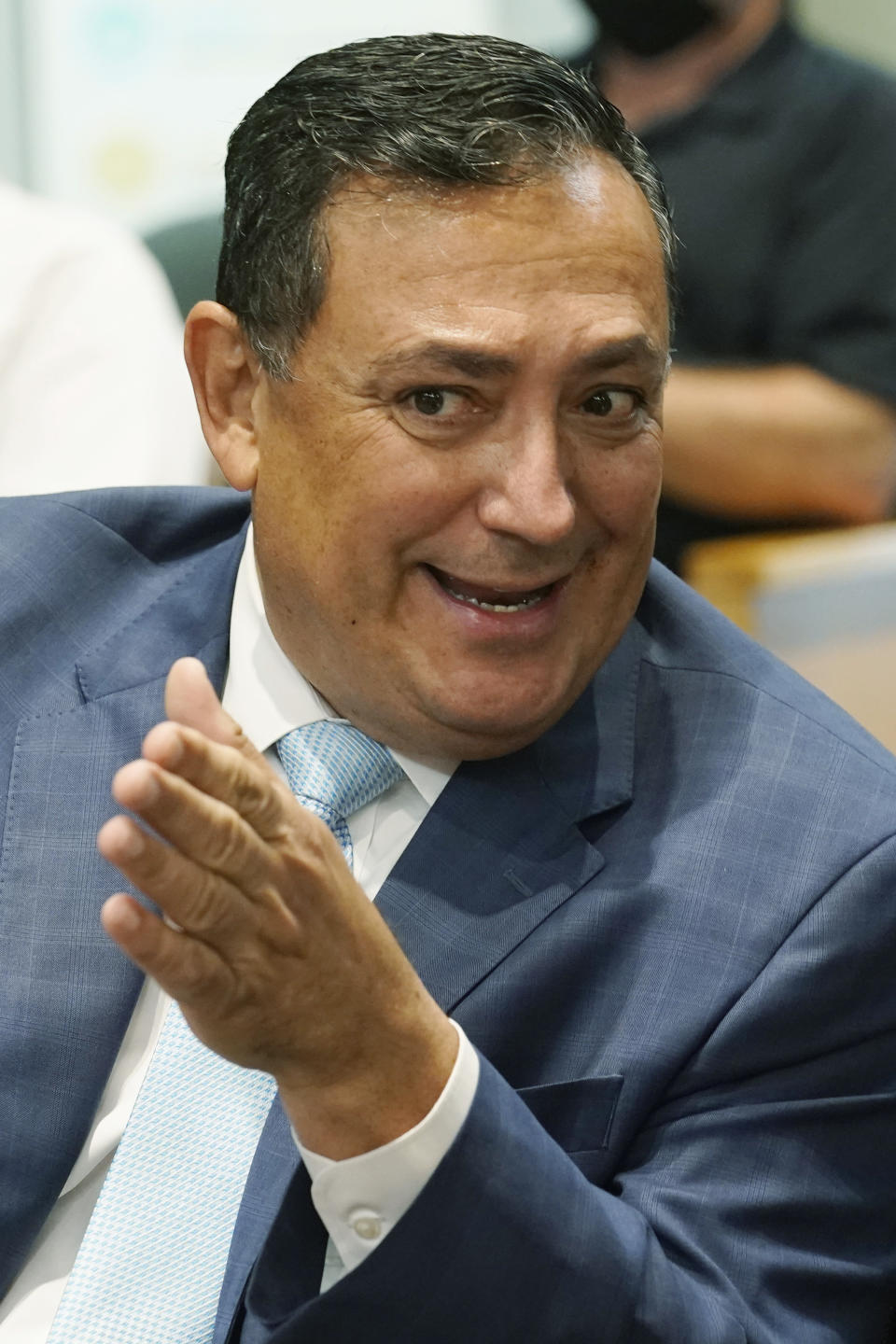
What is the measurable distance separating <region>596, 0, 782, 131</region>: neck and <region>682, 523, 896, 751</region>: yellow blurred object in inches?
27.6

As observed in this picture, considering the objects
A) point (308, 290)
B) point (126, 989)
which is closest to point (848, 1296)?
point (126, 989)

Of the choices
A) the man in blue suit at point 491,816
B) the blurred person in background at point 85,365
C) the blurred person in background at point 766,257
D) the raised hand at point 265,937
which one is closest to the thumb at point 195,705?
the raised hand at point 265,937

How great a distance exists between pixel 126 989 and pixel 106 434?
3.82ft

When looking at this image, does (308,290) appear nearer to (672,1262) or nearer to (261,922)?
(261,922)

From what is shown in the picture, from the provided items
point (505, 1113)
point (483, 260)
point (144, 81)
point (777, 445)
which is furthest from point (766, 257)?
point (505, 1113)

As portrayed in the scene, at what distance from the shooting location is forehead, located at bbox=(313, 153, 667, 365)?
1386 millimetres

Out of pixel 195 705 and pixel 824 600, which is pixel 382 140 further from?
pixel 824 600

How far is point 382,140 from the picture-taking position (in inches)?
56.4

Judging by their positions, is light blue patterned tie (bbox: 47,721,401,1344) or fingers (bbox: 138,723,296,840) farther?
light blue patterned tie (bbox: 47,721,401,1344)

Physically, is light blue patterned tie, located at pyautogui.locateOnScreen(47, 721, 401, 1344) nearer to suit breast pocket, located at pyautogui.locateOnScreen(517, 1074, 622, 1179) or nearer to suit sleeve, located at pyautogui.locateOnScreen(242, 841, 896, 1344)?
suit sleeve, located at pyautogui.locateOnScreen(242, 841, 896, 1344)

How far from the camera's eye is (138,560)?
6.07ft

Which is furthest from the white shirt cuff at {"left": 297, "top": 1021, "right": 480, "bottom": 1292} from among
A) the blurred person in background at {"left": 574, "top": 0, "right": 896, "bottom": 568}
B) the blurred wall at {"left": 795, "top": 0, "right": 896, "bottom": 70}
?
the blurred wall at {"left": 795, "top": 0, "right": 896, "bottom": 70}

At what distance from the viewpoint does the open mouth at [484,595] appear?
1469mm

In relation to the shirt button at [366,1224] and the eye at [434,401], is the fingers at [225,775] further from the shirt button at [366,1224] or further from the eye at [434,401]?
the eye at [434,401]
